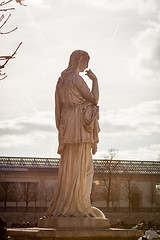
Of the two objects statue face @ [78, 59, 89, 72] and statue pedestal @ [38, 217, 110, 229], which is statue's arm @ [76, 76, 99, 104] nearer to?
statue face @ [78, 59, 89, 72]

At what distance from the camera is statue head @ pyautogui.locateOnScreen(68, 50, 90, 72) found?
10766 millimetres

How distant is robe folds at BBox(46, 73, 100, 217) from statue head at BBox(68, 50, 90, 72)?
0.31 meters

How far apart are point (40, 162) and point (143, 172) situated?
15395 millimetres

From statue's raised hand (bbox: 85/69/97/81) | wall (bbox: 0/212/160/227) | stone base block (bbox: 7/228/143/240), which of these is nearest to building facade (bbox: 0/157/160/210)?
wall (bbox: 0/212/160/227)

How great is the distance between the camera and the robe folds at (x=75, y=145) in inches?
392

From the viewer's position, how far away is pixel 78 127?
10.2 m

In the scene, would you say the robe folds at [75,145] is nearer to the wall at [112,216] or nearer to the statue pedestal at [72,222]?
the statue pedestal at [72,222]

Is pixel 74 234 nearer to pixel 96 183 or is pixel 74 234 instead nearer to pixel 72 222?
pixel 72 222

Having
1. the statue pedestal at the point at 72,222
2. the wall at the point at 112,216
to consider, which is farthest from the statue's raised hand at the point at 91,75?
the wall at the point at 112,216

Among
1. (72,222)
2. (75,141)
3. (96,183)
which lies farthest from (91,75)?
(96,183)

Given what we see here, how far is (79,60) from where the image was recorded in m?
10.8

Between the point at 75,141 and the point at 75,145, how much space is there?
0.20m

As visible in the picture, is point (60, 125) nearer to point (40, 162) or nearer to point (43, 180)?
point (43, 180)

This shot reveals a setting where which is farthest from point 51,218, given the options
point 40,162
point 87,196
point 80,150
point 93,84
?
point 40,162
